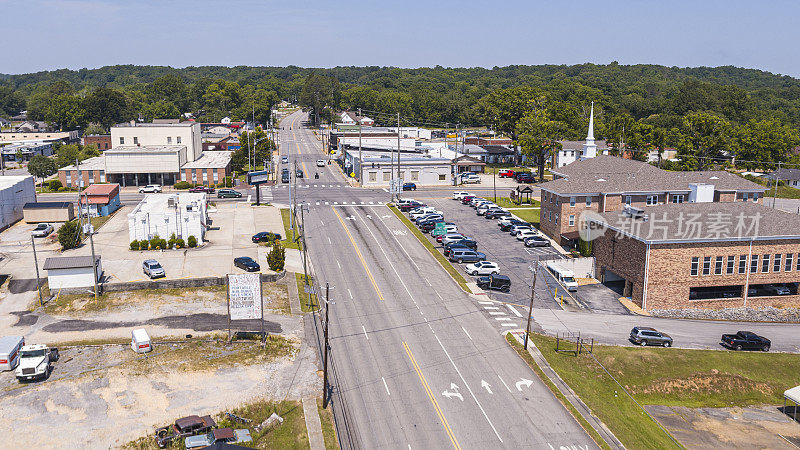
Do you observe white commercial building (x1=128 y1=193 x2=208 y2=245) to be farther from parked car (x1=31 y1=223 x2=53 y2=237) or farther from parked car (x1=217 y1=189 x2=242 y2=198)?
parked car (x1=217 y1=189 x2=242 y2=198)

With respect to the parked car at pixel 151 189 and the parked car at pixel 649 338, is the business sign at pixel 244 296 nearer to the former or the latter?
the parked car at pixel 649 338

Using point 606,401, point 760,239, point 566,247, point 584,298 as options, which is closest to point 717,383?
point 606,401

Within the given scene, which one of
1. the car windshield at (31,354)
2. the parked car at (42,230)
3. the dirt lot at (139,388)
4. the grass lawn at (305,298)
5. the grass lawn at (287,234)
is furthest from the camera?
the parked car at (42,230)

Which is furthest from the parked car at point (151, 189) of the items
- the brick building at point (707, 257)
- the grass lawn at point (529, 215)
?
the brick building at point (707, 257)

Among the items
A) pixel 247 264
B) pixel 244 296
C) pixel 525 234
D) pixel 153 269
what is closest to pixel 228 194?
pixel 247 264

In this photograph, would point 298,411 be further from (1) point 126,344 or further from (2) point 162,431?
(1) point 126,344

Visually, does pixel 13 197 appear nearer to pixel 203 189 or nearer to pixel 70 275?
pixel 203 189

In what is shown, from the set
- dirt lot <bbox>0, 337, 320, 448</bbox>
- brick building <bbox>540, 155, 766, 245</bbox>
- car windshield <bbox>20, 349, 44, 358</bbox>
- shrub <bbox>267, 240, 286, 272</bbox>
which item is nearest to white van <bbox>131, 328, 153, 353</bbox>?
dirt lot <bbox>0, 337, 320, 448</bbox>
